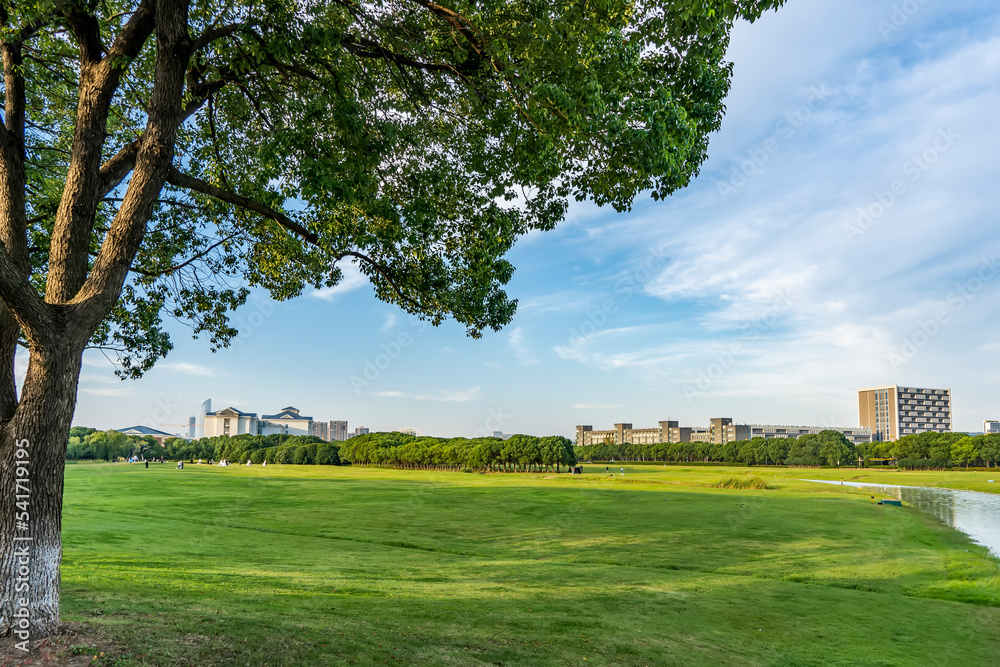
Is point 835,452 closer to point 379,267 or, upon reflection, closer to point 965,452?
point 965,452

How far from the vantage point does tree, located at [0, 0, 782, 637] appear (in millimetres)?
7785

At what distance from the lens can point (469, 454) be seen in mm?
109438

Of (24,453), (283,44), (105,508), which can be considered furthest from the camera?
(105,508)

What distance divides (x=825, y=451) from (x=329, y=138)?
145893mm

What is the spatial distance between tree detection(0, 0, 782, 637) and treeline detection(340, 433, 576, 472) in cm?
9412

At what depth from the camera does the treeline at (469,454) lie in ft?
342

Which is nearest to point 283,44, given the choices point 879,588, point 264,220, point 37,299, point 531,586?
point 264,220

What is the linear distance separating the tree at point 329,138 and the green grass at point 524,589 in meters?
3.33

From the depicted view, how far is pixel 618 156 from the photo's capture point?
859cm

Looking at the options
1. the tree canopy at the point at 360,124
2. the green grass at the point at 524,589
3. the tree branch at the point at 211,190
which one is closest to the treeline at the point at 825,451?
the green grass at the point at 524,589

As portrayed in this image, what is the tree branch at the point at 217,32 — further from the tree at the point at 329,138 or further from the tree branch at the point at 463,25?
the tree branch at the point at 463,25

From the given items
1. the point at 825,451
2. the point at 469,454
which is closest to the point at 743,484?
the point at 469,454

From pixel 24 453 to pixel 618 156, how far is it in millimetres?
9054

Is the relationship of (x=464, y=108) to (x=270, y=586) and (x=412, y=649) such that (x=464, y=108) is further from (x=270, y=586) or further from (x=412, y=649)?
(x=270, y=586)
